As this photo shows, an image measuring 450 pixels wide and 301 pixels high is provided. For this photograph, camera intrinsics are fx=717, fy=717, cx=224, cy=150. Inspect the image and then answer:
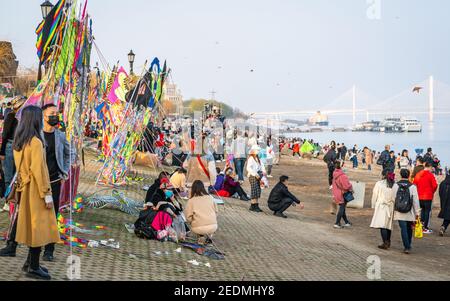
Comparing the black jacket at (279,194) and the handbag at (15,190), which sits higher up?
the handbag at (15,190)

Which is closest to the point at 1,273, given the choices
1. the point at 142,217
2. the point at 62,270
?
the point at 62,270

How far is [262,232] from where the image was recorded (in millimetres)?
12656

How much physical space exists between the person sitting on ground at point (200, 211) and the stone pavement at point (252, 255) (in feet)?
1.34

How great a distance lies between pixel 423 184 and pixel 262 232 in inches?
141

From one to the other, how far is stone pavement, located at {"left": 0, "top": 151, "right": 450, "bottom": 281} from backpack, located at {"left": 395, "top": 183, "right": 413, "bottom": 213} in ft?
2.58

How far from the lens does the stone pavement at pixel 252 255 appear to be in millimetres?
7863

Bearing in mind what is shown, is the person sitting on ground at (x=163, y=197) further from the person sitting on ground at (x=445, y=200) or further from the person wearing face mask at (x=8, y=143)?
the person sitting on ground at (x=445, y=200)

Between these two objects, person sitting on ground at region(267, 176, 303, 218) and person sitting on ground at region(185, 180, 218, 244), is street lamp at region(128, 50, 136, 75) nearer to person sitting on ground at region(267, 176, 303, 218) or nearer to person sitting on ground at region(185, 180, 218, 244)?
person sitting on ground at region(267, 176, 303, 218)

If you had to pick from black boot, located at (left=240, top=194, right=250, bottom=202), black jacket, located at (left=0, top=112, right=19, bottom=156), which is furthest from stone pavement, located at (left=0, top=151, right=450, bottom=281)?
black boot, located at (left=240, top=194, right=250, bottom=202)

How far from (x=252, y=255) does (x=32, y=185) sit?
433 cm

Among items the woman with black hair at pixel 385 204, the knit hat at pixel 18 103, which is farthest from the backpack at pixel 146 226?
the woman with black hair at pixel 385 204

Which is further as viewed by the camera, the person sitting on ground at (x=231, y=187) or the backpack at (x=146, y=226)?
the person sitting on ground at (x=231, y=187)

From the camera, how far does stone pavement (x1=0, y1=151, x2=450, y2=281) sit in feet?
25.8
